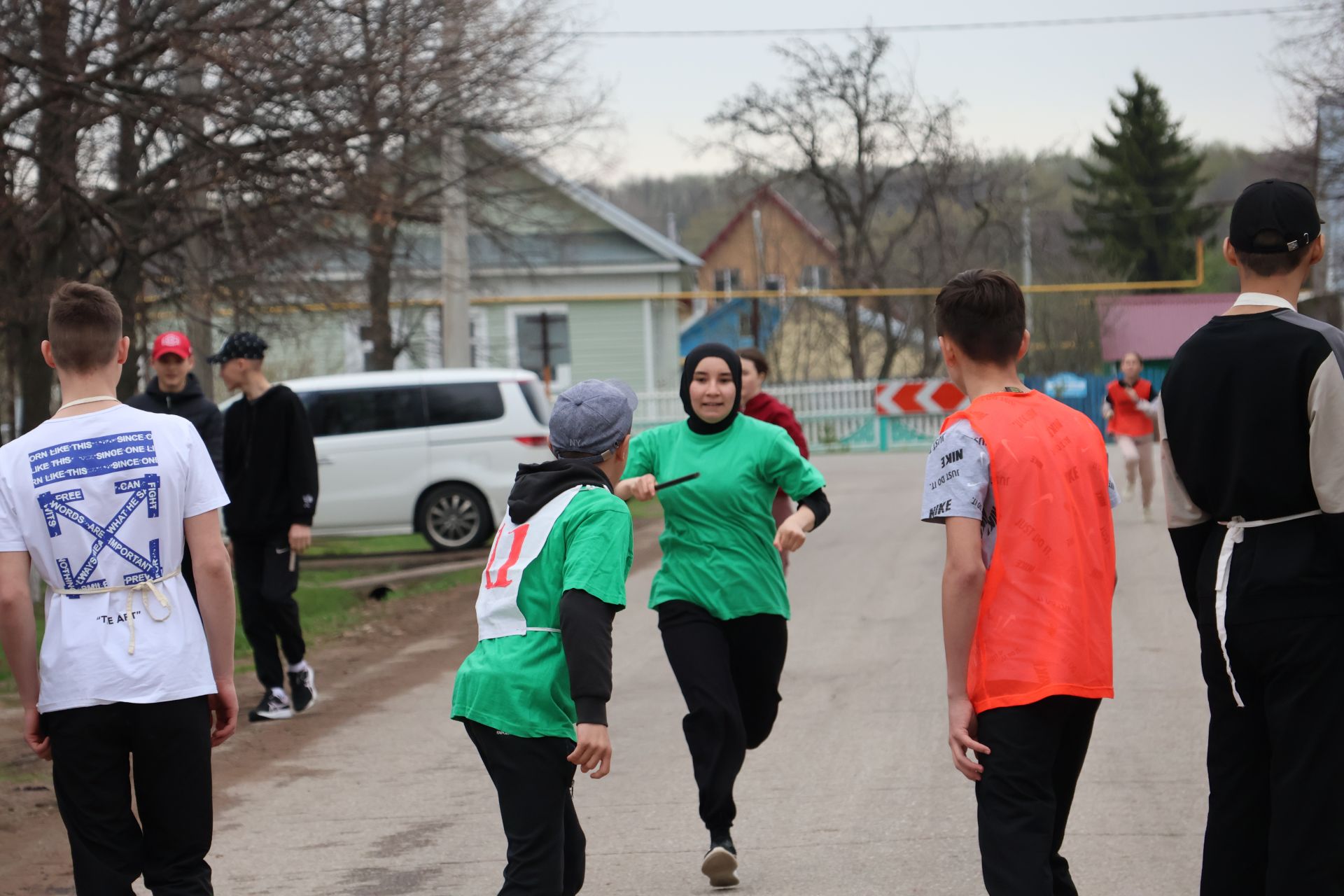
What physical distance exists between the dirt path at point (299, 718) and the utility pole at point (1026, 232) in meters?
35.4

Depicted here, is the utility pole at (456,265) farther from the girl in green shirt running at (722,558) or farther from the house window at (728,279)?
the house window at (728,279)

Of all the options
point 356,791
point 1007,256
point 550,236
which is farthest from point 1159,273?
point 356,791

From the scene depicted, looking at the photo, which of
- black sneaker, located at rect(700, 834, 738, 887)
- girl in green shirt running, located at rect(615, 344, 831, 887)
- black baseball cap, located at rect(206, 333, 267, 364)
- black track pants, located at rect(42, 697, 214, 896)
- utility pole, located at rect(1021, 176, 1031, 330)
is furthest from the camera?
utility pole, located at rect(1021, 176, 1031, 330)

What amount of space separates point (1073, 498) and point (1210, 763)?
0.77m

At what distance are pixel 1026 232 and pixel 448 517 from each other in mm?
34635

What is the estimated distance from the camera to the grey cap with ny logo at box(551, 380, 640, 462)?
405cm

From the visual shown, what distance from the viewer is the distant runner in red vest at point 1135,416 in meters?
17.5

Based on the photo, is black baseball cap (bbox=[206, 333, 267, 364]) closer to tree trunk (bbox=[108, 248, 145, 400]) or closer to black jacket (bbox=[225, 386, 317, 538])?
black jacket (bbox=[225, 386, 317, 538])

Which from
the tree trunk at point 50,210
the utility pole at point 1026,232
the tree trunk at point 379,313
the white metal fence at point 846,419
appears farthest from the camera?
the utility pole at point 1026,232

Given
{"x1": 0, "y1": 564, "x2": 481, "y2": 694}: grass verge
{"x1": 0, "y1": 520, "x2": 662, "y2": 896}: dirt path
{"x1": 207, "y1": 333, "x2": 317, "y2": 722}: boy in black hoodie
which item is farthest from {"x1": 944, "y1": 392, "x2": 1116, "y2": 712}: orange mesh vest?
{"x1": 0, "y1": 564, "x2": 481, "y2": 694}: grass verge


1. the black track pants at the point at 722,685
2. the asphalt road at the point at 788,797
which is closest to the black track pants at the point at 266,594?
the asphalt road at the point at 788,797

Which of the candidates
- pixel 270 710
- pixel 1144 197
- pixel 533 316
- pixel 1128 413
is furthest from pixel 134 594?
pixel 1144 197

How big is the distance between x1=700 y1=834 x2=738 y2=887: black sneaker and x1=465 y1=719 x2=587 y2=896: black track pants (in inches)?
61.4

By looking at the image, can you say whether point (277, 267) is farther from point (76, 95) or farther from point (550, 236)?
point (550, 236)
